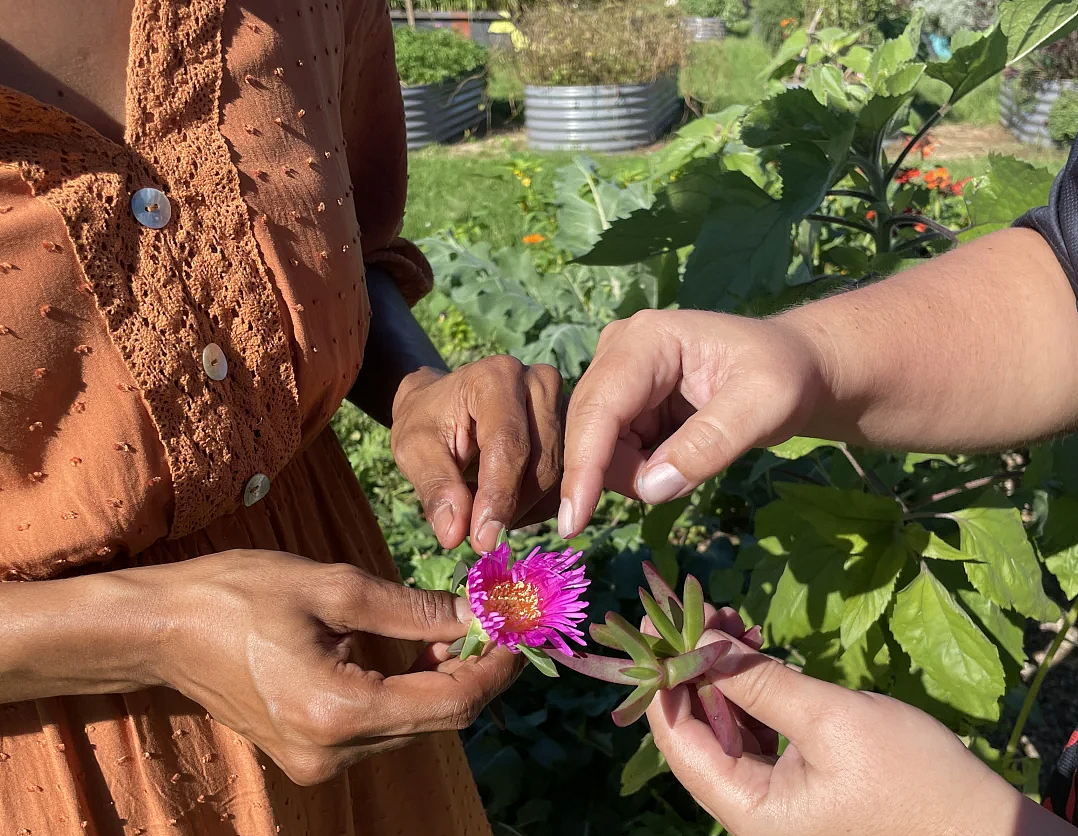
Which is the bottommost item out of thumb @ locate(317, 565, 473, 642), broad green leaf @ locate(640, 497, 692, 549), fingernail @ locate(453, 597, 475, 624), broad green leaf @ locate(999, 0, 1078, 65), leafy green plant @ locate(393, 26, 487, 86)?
leafy green plant @ locate(393, 26, 487, 86)

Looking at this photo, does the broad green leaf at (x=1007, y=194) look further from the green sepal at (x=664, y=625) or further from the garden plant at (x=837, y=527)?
the green sepal at (x=664, y=625)

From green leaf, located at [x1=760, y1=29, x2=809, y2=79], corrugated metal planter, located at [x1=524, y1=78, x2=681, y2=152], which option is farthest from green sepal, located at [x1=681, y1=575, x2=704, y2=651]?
corrugated metal planter, located at [x1=524, y1=78, x2=681, y2=152]

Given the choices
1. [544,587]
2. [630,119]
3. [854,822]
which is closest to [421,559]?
[544,587]

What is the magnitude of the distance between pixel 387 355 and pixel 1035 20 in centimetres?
119

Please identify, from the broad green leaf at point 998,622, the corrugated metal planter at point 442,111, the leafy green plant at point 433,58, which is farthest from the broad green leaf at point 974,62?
the leafy green plant at point 433,58

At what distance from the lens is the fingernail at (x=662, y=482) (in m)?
0.90

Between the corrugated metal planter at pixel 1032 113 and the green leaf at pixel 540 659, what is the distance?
745 centimetres

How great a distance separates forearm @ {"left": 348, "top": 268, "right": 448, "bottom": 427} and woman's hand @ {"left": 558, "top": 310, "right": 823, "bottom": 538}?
388mm

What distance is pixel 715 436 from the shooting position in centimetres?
89

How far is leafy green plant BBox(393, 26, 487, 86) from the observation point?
8.07 meters

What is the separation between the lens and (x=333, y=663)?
2.71 feet

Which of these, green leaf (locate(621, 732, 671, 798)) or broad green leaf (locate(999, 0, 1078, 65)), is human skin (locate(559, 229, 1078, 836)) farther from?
broad green leaf (locate(999, 0, 1078, 65))

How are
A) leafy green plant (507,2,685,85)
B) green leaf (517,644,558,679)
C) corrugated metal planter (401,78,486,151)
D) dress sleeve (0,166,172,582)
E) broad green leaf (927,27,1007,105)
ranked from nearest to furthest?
dress sleeve (0,166,172,582), green leaf (517,644,558,679), broad green leaf (927,27,1007,105), corrugated metal planter (401,78,486,151), leafy green plant (507,2,685,85)

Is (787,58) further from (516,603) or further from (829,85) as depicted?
(516,603)
